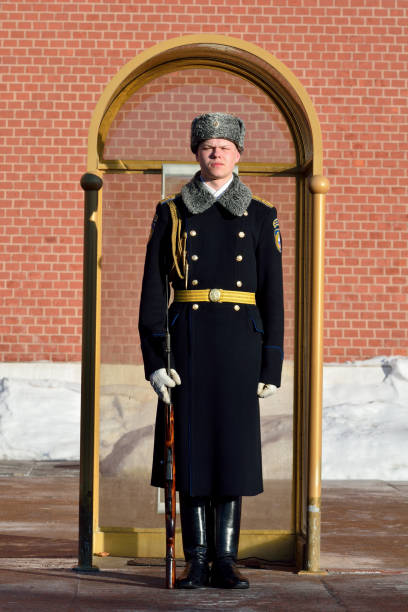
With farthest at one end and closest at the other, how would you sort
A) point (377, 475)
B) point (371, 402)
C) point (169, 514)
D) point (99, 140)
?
point (371, 402) < point (377, 475) < point (99, 140) < point (169, 514)

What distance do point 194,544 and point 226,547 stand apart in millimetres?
120

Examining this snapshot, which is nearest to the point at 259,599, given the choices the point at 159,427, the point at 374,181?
the point at 159,427

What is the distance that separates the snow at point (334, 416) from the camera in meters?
8.46

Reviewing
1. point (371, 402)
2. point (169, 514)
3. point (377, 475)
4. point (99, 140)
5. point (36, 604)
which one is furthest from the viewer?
point (371, 402)

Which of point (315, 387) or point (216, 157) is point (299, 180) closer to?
point (216, 157)

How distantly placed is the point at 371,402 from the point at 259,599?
576 centimetres

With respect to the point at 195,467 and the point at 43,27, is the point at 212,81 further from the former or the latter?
the point at 43,27

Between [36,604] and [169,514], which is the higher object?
[169,514]

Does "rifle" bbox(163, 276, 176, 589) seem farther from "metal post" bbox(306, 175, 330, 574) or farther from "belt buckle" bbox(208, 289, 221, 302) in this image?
"metal post" bbox(306, 175, 330, 574)

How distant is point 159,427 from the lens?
14.0ft

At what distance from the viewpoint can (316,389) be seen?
4.54 m

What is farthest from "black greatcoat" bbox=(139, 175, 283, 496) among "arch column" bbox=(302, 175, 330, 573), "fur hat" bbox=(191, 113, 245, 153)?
"arch column" bbox=(302, 175, 330, 573)

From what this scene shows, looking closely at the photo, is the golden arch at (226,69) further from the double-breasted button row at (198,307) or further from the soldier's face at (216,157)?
the double-breasted button row at (198,307)

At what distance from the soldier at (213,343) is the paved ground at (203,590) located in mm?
223
